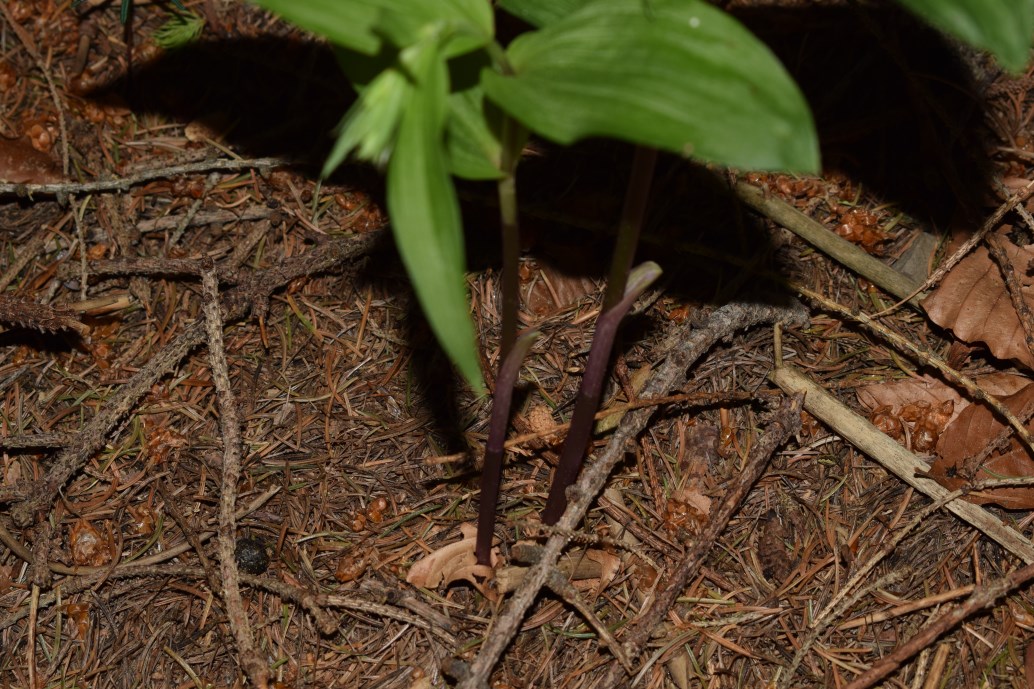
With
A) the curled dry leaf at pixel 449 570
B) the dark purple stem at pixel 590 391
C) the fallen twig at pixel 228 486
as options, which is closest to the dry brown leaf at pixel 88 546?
the fallen twig at pixel 228 486

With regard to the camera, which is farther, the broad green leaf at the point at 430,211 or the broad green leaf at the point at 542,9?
the broad green leaf at the point at 542,9

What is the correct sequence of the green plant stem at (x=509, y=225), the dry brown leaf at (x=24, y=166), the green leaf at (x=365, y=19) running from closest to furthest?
1. the green leaf at (x=365, y=19)
2. the green plant stem at (x=509, y=225)
3. the dry brown leaf at (x=24, y=166)

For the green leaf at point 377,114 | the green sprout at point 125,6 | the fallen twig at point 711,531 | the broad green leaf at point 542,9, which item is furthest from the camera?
the green sprout at point 125,6

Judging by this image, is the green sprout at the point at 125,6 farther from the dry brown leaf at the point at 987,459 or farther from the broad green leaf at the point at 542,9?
the dry brown leaf at the point at 987,459

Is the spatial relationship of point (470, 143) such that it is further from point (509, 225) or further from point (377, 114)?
point (377, 114)

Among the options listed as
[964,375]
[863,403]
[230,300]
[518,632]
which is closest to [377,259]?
[230,300]
